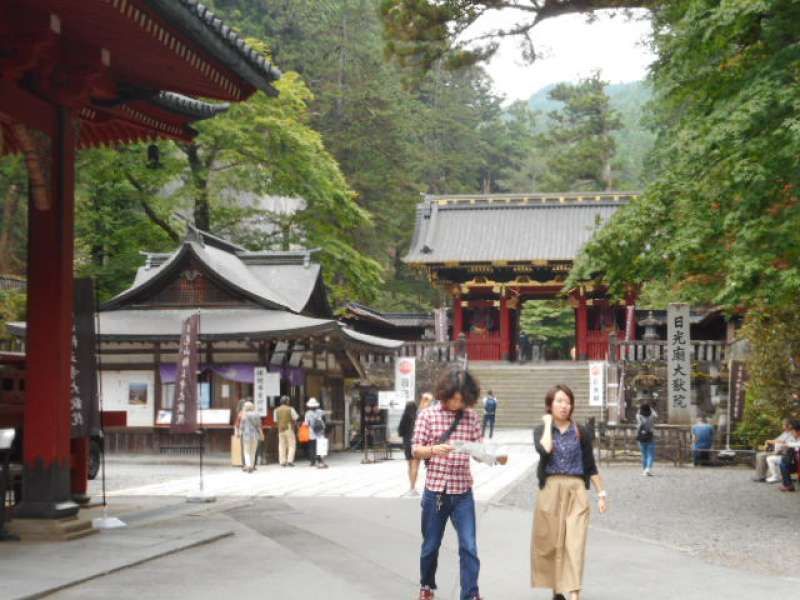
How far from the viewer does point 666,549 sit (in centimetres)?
1170

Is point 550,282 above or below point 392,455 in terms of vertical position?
above

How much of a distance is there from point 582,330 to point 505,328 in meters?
3.24

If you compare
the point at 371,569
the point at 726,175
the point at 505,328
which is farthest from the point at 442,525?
the point at 505,328

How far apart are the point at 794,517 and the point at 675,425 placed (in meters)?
11.4

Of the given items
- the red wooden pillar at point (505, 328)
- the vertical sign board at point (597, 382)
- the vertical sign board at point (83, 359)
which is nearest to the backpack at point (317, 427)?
the vertical sign board at point (597, 382)

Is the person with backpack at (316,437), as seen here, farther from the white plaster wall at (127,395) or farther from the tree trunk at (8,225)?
the tree trunk at (8,225)

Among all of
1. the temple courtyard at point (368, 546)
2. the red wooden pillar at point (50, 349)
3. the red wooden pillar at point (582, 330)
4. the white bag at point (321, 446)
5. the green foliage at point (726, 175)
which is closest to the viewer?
the temple courtyard at point (368, 546)

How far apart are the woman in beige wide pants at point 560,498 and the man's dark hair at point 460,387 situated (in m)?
0.66

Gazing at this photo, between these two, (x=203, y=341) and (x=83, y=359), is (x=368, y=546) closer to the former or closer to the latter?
(x=83, y=359)

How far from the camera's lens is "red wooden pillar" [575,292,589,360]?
157 feet

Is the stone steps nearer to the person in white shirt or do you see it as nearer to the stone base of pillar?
the person in white shirt

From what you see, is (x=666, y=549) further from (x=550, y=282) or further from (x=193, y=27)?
(x=550, y=282)

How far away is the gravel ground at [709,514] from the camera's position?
1173 centimetres

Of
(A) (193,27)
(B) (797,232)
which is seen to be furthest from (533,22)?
(A) (193,27)
